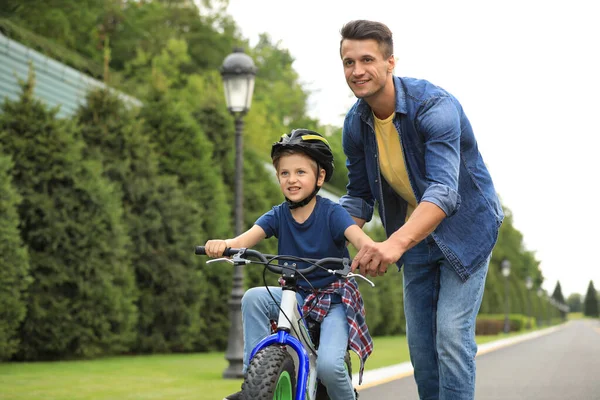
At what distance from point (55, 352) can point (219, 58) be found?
40746 mm

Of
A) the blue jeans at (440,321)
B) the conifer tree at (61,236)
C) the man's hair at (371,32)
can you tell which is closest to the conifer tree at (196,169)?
the conifer tree at (61,236)

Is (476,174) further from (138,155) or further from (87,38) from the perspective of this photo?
(87,38)

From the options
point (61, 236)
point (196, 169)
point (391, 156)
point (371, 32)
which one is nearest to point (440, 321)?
point (391, 156)

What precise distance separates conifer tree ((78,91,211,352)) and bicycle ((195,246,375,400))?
35.9ft

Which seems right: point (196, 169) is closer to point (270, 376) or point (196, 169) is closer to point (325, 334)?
point (325, 334)

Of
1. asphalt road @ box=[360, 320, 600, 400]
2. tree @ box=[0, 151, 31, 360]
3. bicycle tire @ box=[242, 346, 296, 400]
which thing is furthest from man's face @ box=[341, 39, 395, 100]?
tree @ box=[0, 151, 31, 360]

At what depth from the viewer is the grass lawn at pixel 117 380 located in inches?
325

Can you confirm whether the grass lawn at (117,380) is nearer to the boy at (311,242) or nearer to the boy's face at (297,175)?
the boy at (311,242)

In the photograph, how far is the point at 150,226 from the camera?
1531 centimetres

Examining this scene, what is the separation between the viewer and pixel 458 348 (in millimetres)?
4145

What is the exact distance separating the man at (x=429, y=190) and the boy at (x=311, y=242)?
1.01ft

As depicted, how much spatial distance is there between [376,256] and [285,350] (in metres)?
0.60

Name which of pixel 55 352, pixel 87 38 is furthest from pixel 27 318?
pixel 87 38

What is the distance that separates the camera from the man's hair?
4.01 meters
